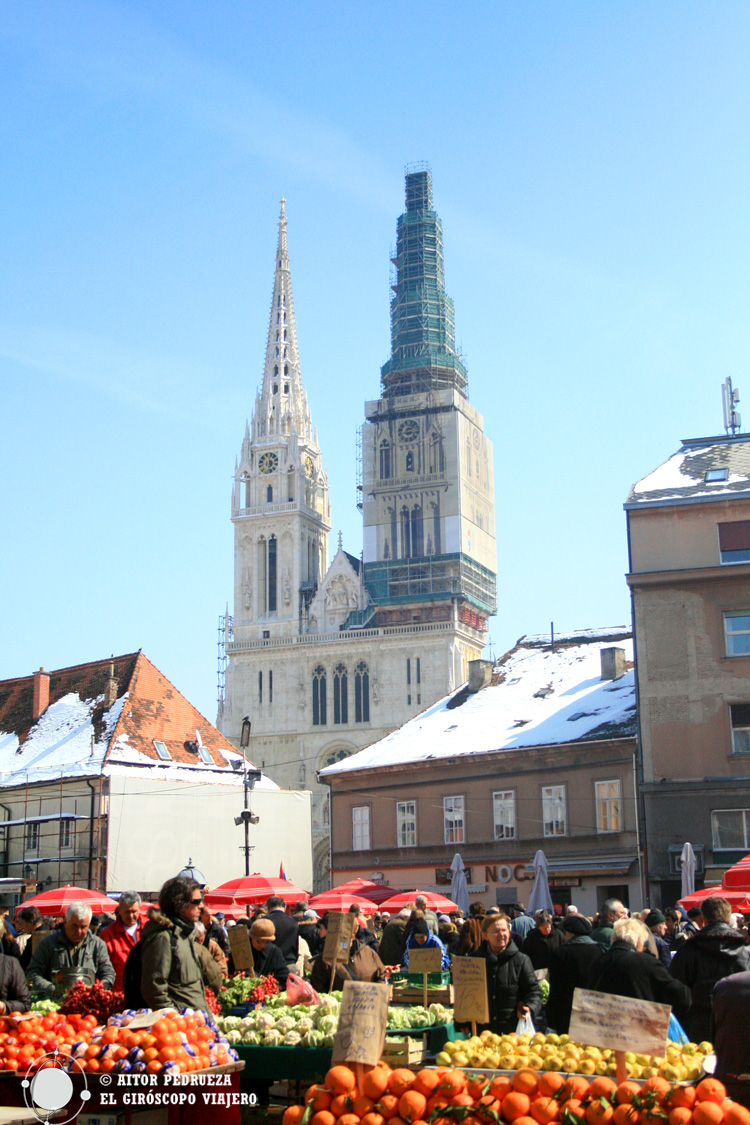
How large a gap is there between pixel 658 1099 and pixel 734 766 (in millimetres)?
23142

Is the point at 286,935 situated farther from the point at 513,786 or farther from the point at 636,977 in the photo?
the point at 513,786

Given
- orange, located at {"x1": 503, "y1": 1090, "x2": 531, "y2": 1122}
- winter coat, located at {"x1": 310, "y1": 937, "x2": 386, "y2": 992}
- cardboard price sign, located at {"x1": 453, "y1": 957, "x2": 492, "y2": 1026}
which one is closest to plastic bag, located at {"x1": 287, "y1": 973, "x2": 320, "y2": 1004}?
winter coat, located at {"x1": 310, "y1": 937, "x2": 386, "y2": 992}

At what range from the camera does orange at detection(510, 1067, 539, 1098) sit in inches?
254

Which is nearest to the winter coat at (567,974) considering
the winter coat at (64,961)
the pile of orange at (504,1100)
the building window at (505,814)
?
the pile of orange at (504,1100)

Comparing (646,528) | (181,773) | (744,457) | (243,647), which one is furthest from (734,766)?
(243,647)

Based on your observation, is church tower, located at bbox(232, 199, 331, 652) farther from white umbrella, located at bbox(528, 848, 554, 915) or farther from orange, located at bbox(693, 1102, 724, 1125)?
orange, located at bbox(693, 1102, 724, 1125)

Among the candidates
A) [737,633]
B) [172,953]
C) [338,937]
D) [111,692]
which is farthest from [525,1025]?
[111,692]

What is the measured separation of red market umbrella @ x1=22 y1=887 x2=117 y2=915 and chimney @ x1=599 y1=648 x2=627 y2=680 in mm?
18496

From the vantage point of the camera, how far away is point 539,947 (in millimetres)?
11180

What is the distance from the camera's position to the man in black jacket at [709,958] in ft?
27.3

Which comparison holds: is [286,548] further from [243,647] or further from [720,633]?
[720,633]

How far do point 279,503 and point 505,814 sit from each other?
58.0 metres

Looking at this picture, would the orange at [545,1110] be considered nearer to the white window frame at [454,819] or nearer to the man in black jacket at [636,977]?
the man in black jacket at [636,977]

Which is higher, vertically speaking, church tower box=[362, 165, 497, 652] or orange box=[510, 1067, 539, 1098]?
church tower box=[362, 165, 497, 652]
